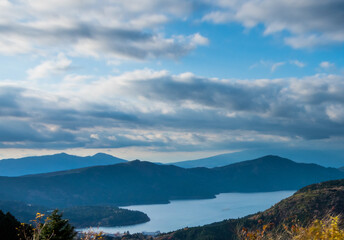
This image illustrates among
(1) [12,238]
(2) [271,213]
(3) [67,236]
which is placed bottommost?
(2) [271,213]

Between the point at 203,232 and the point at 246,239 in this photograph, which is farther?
the point at 203,232

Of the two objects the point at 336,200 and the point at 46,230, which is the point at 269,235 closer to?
the point at 46,230

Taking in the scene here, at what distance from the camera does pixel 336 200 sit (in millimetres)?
93812

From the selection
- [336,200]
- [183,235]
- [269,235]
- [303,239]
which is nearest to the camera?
[303,239]

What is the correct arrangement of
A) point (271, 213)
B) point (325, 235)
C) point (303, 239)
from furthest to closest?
point (271, 213), point (303, 239), point (325, 235)

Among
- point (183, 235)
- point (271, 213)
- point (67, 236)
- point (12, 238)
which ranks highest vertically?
point (67, 236)

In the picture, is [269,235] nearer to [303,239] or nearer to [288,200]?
[303,239]

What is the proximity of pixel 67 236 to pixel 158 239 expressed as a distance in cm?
10181

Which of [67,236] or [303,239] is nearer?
[303,239]

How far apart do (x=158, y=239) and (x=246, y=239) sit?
108 meters

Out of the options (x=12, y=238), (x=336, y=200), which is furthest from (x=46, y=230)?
(x=336, y=200)

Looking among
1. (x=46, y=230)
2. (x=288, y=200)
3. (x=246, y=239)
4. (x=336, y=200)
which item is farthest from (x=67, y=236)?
(x=288, y=200)

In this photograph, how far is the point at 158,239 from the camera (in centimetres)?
11481

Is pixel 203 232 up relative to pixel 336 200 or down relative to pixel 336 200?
down
